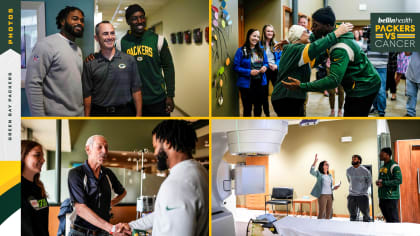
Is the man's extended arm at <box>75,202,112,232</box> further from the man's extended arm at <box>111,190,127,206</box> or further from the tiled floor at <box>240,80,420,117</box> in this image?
the tiled floor at <box>240,80,420,117</box>

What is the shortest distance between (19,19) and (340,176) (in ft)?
7.63

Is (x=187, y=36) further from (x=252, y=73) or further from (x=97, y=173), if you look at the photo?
(x=97, y=173)

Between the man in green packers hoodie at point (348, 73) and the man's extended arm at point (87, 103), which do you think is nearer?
the man in green packers hoodie at point (348, 73)

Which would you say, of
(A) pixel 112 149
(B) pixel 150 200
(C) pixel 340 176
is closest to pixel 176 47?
(A) pixel 112 149

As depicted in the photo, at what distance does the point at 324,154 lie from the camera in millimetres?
3131

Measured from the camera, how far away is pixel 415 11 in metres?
3.14

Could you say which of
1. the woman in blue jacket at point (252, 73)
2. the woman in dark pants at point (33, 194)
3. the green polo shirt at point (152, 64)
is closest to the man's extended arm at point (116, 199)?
the woman in dark pants at point (33, 194)

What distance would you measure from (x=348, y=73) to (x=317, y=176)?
681mm

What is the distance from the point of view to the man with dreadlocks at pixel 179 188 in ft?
8.63

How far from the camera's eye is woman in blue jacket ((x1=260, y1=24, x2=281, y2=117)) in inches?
126

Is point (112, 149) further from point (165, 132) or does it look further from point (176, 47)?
point (176, 47)

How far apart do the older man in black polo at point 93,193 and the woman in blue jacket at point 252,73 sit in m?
0.97

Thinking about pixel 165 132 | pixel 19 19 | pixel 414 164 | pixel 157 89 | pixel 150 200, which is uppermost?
pixel 19 19

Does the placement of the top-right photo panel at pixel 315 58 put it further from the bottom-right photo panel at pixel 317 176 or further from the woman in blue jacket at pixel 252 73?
the bottom-right photo panel at pixel 317 176
